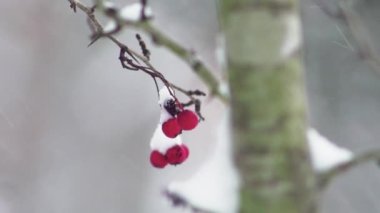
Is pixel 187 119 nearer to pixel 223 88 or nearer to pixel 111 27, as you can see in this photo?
pixel 111 27

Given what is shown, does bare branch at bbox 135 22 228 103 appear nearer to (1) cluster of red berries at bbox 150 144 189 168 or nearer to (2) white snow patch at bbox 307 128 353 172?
(2) white snow patch at bbox 307 128 353 172

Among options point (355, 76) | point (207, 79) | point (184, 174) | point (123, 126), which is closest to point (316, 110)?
point (355, 76)

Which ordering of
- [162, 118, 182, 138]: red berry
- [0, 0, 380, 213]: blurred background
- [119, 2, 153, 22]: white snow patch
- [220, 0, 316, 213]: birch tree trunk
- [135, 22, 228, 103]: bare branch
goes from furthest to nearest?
[0, 0, 380, 213]: blurred background → [162, 118, 182, 138]: red berry → [119, 2, 153, 22]: white snow patch → [135, 22, 228, 103]: bare branch → [220, 0, 316, 213]: birch tree trunk

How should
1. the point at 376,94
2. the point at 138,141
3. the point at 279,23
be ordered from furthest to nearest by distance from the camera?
1. the point at 138,141
2. the point at 376,94
3. the point at 279,23

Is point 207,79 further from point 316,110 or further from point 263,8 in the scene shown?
point 316,110

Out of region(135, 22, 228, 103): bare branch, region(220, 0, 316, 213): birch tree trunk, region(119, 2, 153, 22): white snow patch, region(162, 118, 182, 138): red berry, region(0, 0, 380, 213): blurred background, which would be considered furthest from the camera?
region(0, 0, 380, 213): blurred background

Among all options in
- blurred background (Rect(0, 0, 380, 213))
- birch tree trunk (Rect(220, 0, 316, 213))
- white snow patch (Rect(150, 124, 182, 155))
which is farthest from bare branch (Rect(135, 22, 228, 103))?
blurred background (Rect(0, 0, 380, 213))

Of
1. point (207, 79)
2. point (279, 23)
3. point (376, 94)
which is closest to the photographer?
point (279, 23)
